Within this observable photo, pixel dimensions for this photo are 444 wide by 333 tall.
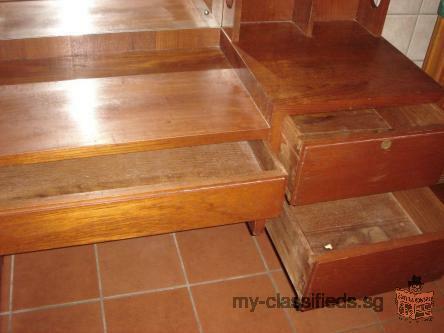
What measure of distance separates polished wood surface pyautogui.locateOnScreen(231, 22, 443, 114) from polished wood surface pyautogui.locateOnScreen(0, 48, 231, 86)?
0.11 meters

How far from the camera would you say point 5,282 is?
1.21 metres

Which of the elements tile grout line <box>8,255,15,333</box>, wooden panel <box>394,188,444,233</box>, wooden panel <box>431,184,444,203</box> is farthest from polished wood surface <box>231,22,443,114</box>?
tile grout line <box>8,255,15,333</box>

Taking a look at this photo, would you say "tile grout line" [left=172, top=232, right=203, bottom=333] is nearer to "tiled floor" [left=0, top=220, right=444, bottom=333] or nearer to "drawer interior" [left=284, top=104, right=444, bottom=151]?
"tiled floor" [left=0, top=220, right=444, bottom=333]

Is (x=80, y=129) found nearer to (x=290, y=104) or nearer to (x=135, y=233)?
(x=135, y=233)

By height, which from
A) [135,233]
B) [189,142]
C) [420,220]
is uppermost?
[189,142]

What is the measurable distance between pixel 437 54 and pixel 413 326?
800 millimetres

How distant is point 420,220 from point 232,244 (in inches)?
20.0

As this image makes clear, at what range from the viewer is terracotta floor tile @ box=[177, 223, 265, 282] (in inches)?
51.1

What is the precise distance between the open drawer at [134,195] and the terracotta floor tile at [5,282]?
1.00 feet

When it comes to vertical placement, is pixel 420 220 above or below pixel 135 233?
below

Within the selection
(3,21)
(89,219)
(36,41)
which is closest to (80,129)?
(89,219)

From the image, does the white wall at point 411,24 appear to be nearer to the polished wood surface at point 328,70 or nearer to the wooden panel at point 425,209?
the polished wood surface at point 328,70

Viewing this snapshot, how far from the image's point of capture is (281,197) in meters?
1.00

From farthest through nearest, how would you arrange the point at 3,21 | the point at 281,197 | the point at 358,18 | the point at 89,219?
the point at 358,18 < the point at 3,21 < the point at 281,197 < the point at 89,219
